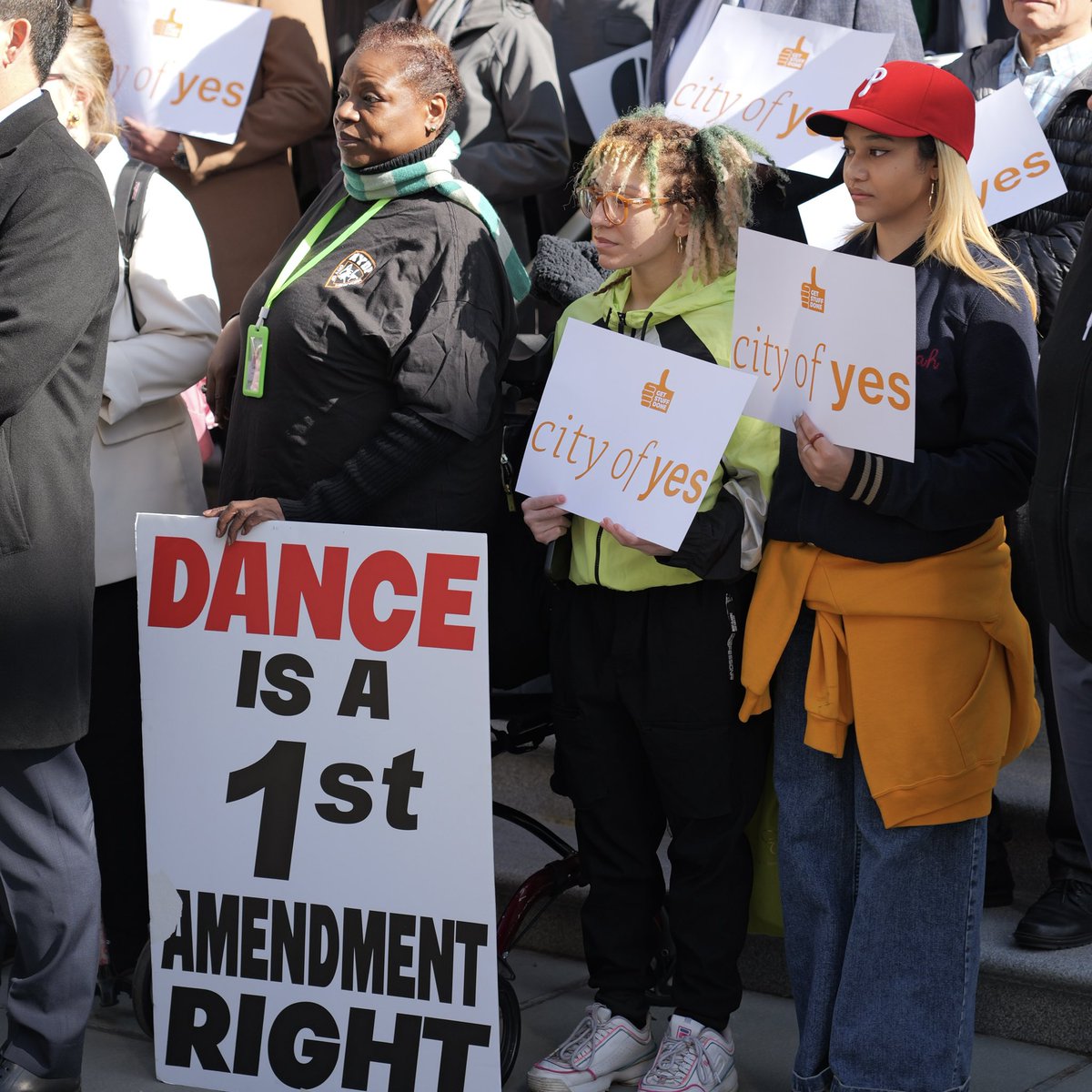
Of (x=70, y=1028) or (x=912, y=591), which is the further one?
(x=70, y=1028)

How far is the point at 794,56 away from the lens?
389cm

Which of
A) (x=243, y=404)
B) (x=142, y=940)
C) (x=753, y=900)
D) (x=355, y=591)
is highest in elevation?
(x=243, y=404)

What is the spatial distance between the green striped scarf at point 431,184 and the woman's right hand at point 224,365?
0.43 metres

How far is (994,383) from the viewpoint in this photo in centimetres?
273

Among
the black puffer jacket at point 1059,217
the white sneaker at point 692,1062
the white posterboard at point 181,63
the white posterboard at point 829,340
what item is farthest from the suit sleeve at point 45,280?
the black puffer jacket at point 1059,217

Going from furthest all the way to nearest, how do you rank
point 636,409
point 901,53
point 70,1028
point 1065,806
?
1. point 901,53
2. point 1065,806
3. point 70,1028
4. point 636,409

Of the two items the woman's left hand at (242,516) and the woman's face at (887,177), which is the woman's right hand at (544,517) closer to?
the woman's left hand at (242,516)

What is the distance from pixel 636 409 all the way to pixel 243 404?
895 mm

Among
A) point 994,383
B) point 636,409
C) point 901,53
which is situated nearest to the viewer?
point 994,383

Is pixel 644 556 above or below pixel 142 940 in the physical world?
above

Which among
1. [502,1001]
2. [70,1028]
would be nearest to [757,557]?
[502,1001]

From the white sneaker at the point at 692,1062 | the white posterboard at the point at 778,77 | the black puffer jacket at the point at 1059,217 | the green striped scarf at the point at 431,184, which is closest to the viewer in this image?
the white sneaker at the point at 692,1062

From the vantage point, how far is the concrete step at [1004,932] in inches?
130

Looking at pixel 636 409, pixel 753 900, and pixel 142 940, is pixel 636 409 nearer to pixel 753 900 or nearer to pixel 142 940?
pixel 753 900
